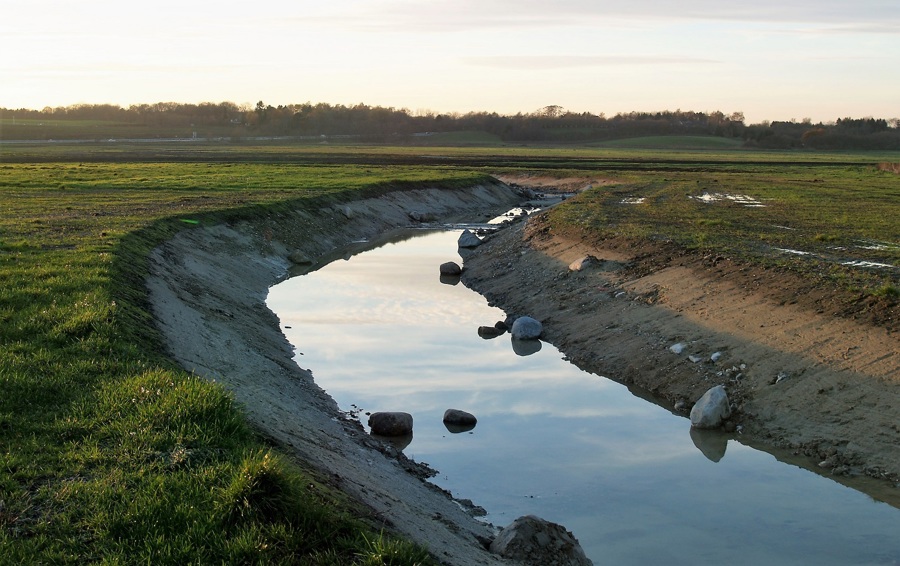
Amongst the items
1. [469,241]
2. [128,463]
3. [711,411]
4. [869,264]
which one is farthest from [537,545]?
[469,241]

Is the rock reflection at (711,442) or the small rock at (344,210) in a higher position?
the small rock at (344,210)

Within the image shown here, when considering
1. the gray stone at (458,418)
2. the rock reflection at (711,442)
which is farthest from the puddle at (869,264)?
the gray stone at (458,418)

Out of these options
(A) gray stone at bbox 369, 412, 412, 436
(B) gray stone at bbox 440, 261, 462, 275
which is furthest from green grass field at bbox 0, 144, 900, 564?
(B) gray stone at bbox 440, 261, 462, 275

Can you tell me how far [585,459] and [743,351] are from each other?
17.0ft

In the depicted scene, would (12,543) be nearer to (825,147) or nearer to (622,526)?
(622,526)

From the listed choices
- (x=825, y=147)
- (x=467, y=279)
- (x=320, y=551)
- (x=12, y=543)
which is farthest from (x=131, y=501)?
(x=825, y=147)

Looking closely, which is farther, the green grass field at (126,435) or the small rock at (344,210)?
the small rock at (344,210)

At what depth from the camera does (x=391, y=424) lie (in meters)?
14.9

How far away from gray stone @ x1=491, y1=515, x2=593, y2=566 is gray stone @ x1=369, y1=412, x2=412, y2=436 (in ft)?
17.0

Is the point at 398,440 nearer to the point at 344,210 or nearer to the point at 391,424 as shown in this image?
the point at 391,424

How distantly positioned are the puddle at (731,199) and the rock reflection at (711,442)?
102ft

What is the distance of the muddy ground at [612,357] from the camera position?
11625 millimetres

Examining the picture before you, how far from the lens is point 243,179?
177 feet

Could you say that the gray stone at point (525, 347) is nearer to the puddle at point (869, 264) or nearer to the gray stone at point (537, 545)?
the puddle at point (869, 264)
